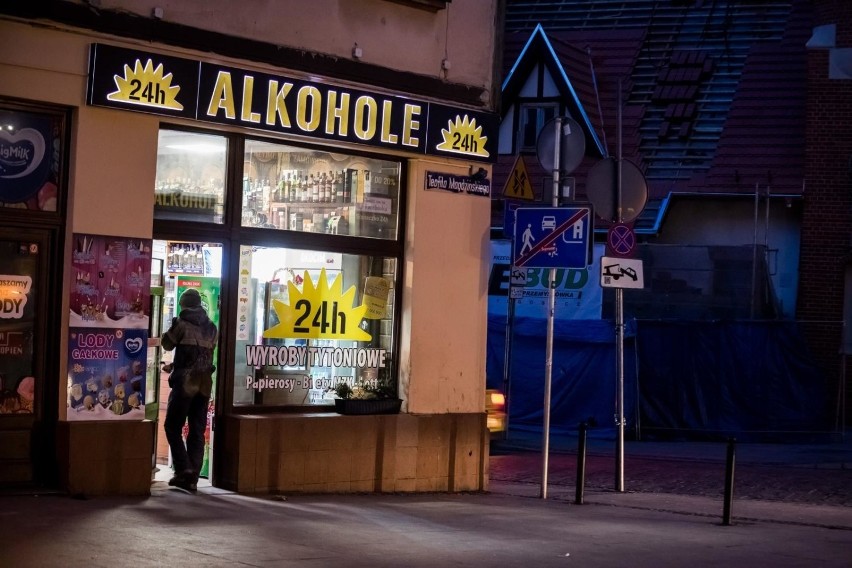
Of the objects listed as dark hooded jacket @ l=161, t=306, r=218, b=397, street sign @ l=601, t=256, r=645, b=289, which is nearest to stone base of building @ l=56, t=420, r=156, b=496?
dark hooded jacket @ l=161, t=306, r=218, b=397

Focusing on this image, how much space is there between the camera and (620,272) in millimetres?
14695

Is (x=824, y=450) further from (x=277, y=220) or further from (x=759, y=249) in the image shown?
(x=277, y=220)

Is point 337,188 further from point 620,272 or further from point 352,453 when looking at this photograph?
point 620,272

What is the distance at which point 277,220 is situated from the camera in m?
12.6

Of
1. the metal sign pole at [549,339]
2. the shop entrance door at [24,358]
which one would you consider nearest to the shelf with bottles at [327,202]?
the metal sign pole at [549,339]

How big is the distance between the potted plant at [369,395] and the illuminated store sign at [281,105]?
2421mm

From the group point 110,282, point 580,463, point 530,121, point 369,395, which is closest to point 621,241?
point 580,463

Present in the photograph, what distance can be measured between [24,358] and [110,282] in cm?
95

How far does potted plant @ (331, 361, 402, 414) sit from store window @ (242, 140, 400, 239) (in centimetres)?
150

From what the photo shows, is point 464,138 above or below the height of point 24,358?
above

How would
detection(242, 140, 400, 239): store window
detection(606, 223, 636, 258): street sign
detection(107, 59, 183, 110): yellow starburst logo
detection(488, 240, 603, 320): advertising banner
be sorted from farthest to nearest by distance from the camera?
detection(488, 240, 603, 320): advertising banner, detection(606, 223, 636, 258): street sign, detection(242, 140, 400, 239): store window, detection(107, 59, 183, 110): yellow starburst logo

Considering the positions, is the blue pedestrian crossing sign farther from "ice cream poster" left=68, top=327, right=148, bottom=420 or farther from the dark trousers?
"ice cream poster" left=68, top=327, right=148, bottom=420

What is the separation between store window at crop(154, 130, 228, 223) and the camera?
11.6m

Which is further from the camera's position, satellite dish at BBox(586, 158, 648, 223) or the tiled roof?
the tiled roof
